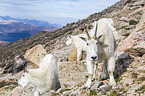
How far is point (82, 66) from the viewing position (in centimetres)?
1191

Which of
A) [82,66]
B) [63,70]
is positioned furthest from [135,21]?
[63,70]

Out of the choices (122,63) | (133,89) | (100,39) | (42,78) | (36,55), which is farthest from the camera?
(36,55)

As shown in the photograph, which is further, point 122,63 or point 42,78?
point 122,63

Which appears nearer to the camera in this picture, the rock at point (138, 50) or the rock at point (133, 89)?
the rock at point (133, 89)

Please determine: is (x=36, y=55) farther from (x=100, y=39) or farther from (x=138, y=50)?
(x=100, y=39)

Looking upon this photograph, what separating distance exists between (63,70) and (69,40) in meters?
6.71

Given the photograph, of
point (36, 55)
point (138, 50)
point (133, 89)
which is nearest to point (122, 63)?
point (138, 50)

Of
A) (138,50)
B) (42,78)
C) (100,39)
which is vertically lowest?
(42,78)

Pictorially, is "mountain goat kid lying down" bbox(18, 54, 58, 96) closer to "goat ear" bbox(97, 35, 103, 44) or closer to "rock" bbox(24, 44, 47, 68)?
"goat ear" bbox(97, 35, 103, 44)

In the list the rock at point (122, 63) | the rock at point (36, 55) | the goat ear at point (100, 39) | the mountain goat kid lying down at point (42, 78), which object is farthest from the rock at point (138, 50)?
the rock at point (36, 55)

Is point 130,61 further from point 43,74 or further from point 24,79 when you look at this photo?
point 24,79

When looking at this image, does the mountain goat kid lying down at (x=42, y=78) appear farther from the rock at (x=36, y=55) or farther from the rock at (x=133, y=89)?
the rock at (x=36, y=55)

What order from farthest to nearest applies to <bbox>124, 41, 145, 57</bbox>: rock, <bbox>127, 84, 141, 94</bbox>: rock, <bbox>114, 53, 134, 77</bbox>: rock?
<bbox>124, 41, 145, 57</bbox>: rock → <bbox>114, 53, 134, 77</bbox>: rock → <bbox>127, 84, 141, 94</bbox>: rock

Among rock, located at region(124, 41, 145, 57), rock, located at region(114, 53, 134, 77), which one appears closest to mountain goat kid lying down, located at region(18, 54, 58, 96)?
rock, located at region(114, 53, 134, 77)
